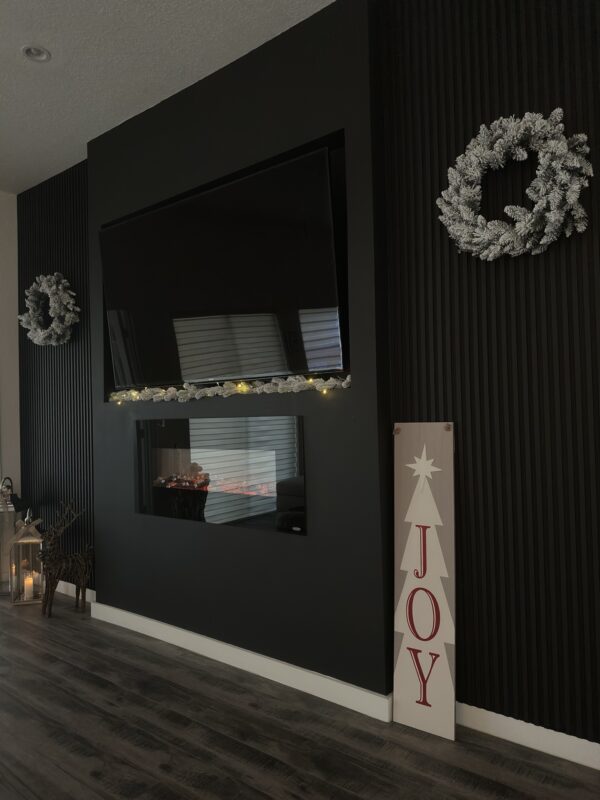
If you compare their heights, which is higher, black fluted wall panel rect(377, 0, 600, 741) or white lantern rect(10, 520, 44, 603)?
black fluted wall panel rect(377, 0, 600, 741)

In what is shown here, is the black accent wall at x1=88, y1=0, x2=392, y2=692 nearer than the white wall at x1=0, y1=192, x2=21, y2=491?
Yes

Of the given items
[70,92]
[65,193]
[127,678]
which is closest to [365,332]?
[127,678]

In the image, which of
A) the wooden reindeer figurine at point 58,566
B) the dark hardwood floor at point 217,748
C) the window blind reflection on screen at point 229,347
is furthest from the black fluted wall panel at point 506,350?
the wooden reindeer figurine at point 58,566

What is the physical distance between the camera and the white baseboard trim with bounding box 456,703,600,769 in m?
2.05

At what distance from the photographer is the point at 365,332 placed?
2.50 metres

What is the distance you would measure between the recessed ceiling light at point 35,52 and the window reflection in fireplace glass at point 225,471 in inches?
75.5

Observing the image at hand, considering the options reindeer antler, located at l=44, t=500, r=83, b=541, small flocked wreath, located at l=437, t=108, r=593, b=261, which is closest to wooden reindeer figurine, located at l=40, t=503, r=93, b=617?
reindeer antler, located at l=44, t=500, r=83, b=541

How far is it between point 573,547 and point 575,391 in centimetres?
53

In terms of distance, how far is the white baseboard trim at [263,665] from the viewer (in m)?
2.46

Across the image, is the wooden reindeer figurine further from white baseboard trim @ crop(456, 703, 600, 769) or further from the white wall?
white baseboard trim @ crop(456, 703, 600, 769)

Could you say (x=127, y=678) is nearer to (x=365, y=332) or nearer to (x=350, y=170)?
(x=365, y=332)

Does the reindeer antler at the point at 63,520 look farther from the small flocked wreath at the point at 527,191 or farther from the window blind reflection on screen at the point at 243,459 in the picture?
the small flocked wreath at the point at 527,191

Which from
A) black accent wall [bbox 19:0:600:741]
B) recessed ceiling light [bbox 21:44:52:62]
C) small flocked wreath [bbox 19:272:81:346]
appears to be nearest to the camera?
black accent wall [bbox 19:0:600:741]

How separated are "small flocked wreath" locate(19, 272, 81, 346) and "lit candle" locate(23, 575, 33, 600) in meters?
1.60
